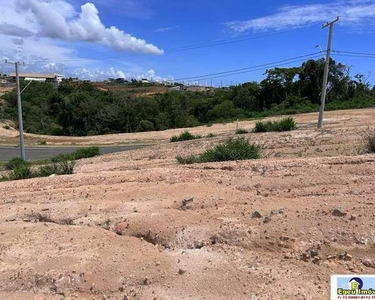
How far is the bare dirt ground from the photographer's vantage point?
3859 mm

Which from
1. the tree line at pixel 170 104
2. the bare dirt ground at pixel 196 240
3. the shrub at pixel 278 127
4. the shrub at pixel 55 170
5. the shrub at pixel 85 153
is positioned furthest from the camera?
the tree line at pixel 170 104

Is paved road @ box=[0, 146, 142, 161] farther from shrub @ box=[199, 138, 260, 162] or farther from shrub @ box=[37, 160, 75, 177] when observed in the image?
shrub @ box=[199, 138, 260, 162]

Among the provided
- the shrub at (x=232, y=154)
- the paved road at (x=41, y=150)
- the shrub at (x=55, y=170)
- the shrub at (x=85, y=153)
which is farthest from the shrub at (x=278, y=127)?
the shrub at (x=55, y=170)

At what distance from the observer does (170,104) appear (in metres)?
74.5

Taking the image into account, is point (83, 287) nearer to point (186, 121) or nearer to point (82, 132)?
point (186, 121)

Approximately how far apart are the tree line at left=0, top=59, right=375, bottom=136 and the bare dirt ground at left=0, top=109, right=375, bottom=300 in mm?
51461

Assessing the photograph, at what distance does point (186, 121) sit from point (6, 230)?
63098 millimetres

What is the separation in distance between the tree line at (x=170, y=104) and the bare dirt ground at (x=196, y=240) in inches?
2026

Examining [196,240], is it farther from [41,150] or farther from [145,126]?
[145,126]

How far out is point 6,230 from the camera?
540 centimetres

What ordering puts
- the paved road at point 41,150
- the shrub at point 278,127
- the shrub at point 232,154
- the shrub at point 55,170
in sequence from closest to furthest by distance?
1. the shrub at point 232,154
2. the shrub at point 55,170
3. the shrub at point 278,127
4. the paved road at point 41,150

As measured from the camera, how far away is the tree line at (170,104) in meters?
60.5

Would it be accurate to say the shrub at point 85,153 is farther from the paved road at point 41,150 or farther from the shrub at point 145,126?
the shrub at point 145,126

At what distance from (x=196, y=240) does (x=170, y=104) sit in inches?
2780
